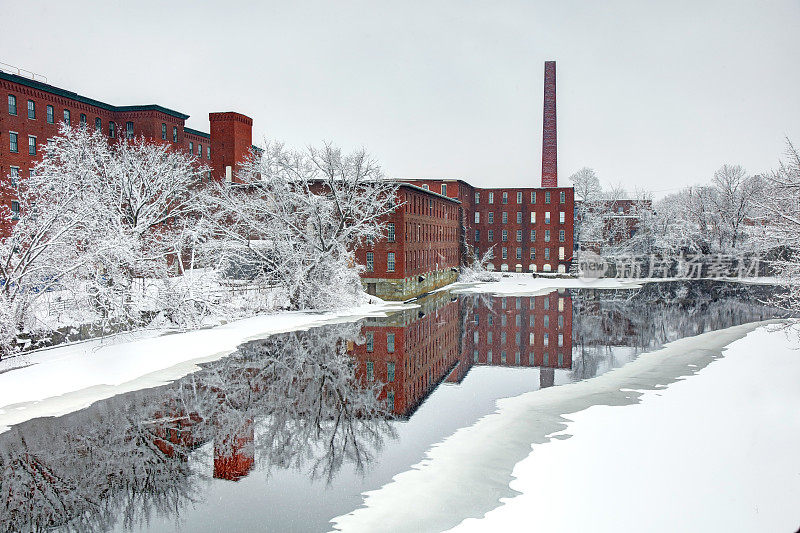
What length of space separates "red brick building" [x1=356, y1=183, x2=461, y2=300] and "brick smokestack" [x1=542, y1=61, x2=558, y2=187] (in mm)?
27783

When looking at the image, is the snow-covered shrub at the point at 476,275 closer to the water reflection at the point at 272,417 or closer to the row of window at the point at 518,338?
the water reflection at the point at 272,417

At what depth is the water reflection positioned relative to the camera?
40.3 ft

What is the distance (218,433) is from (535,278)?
66934 millimetres

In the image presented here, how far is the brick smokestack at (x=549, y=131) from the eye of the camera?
276ft

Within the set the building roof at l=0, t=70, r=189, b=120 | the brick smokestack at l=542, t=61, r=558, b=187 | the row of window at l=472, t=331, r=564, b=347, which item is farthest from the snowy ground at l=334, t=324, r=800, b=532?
the brick smokestack at l=542, t=61, r=558, b=187

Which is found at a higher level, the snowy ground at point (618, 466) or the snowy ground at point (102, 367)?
the snowy ground at point (102, 367)

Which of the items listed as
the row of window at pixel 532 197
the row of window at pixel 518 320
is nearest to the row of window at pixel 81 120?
the row of window at pixel 518 320

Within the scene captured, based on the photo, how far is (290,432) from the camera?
16.2 meters

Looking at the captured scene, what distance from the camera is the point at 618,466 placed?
1315 cm

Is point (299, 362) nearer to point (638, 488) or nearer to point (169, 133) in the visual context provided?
point (638, 488)

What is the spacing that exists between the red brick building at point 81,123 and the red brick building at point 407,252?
16.1 m

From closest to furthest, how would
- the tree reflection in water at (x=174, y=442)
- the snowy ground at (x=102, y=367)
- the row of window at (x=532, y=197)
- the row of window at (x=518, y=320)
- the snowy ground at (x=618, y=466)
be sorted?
the snowy ground at (x=618, y=466), the tree reflection in water at (x=174, y=442), the snowy ground at (x=102, y=367), the row of window at (x=518, y=320), the row of window at (x=532, y=197)

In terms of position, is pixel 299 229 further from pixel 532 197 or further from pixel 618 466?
pixel 532 197

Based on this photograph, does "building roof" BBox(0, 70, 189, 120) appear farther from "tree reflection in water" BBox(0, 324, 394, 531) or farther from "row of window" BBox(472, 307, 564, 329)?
"row of window" BBox(472, 307, 564, 329)
